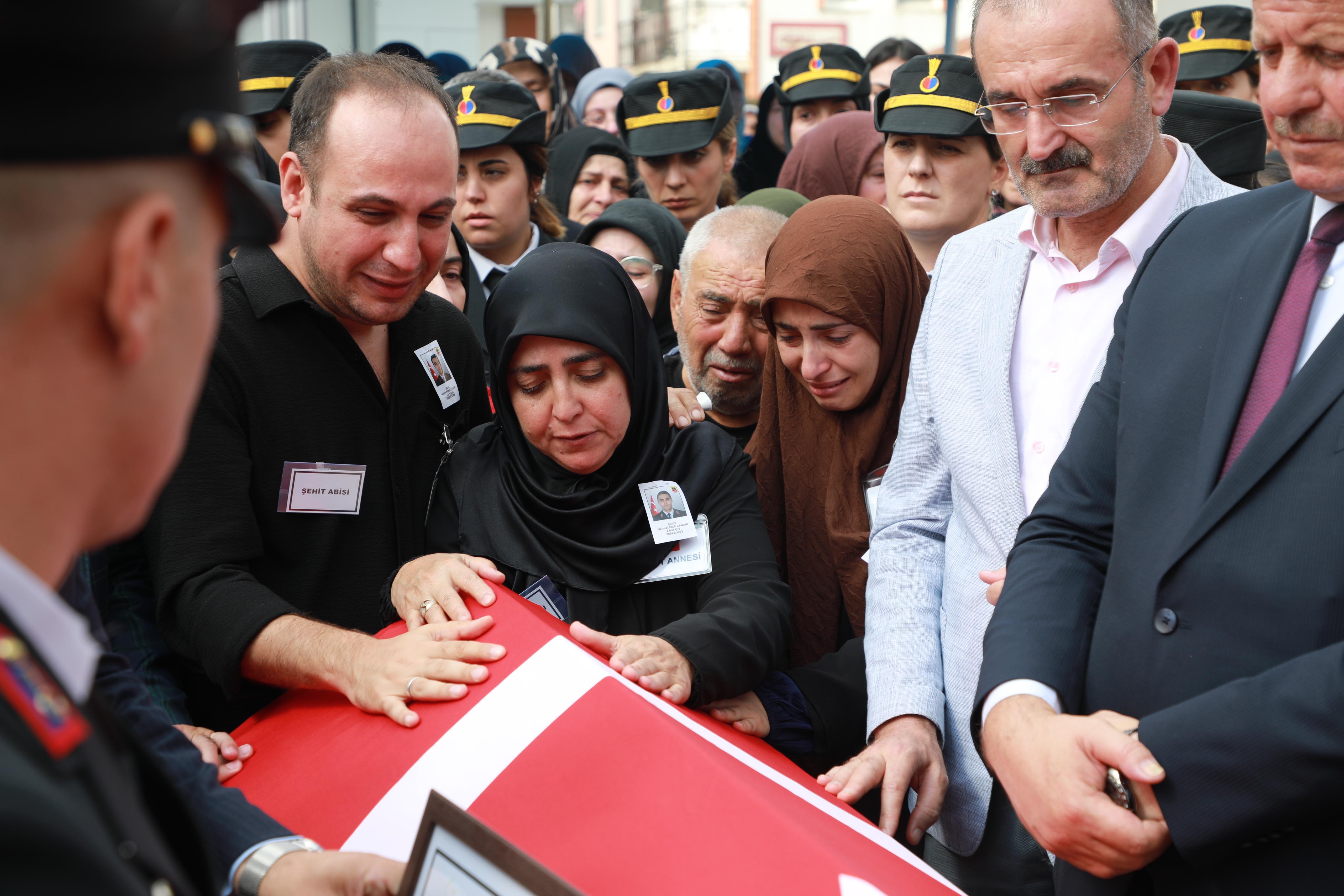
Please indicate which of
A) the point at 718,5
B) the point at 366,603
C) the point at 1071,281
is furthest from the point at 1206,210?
the point at 718,5

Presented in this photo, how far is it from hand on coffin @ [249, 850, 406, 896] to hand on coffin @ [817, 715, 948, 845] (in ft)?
2.67

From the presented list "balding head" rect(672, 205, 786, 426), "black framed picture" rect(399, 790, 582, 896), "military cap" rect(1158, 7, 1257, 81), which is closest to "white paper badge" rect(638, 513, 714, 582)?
"balding head" rect(672, 205, 786, 426)

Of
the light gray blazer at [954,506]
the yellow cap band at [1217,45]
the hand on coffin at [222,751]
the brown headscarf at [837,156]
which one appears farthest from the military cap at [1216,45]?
the hand on coffin at [222,751]

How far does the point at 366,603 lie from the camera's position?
2.25 metres

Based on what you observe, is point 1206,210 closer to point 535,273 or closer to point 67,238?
point 535,273

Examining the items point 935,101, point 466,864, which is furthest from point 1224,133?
point 466,864

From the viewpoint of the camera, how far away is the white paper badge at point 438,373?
8.04 ft

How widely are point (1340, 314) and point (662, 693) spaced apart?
115 cm

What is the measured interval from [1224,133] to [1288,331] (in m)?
2.31

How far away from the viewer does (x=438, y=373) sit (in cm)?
248

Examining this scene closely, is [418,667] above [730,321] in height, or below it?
below

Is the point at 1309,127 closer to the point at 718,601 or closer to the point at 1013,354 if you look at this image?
the point at 1013,354

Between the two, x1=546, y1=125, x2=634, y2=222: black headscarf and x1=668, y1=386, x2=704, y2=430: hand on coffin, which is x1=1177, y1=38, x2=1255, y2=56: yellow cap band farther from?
x1=668, y1=386, x2=704, y2=430: hand on coffin

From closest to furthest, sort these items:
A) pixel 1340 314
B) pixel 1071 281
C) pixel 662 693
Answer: pixel 1340 314 < pixel 662 693 < pixel 1071 281
